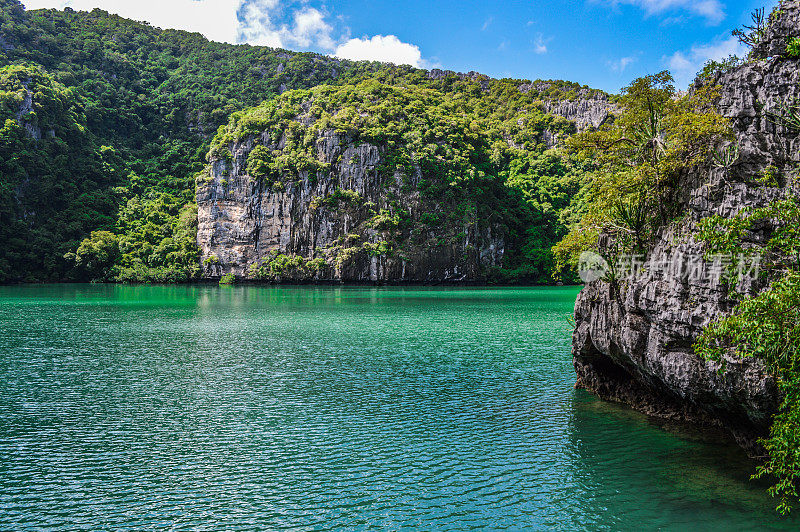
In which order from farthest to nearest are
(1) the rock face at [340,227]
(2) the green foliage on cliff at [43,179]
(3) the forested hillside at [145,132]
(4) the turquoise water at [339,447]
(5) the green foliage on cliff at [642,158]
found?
1. (3) the forested hillside at [145,132]
2. (1) the rock face at [340,227]
3. (2) the green foliage on cliff at [43,179]
4. (5) the green foliage on cliff at [642,158]
5. (4) the turquoise water at [339,447]

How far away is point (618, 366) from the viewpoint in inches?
717

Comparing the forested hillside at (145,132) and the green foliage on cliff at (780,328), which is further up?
the forested hillside at (145,132)

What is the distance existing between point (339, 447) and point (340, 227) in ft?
255

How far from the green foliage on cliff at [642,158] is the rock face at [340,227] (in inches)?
2699

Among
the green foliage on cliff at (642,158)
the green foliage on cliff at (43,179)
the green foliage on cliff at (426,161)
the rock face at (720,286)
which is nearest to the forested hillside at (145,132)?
the green foliage on cliff at (43,179)

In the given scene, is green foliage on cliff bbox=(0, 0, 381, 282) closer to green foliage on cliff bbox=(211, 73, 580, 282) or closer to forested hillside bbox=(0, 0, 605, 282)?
forested hillside bbox=(0, 0, 605, 282)

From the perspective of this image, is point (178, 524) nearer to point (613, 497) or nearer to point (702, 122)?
point (613, 497)

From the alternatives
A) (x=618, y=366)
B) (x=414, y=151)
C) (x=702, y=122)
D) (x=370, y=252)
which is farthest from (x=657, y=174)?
(x=414, y=151)

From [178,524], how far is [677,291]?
1096cm

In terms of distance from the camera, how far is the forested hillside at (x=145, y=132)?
8906 centimetres

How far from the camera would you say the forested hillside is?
8906cm

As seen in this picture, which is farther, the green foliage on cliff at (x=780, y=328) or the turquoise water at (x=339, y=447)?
the turquoise water at (x=339, y=447)

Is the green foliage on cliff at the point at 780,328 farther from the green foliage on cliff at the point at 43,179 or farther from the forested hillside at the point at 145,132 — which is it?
the green foliage on cliff at the point at 43,179

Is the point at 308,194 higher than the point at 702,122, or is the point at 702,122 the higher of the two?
the point at 308,194
